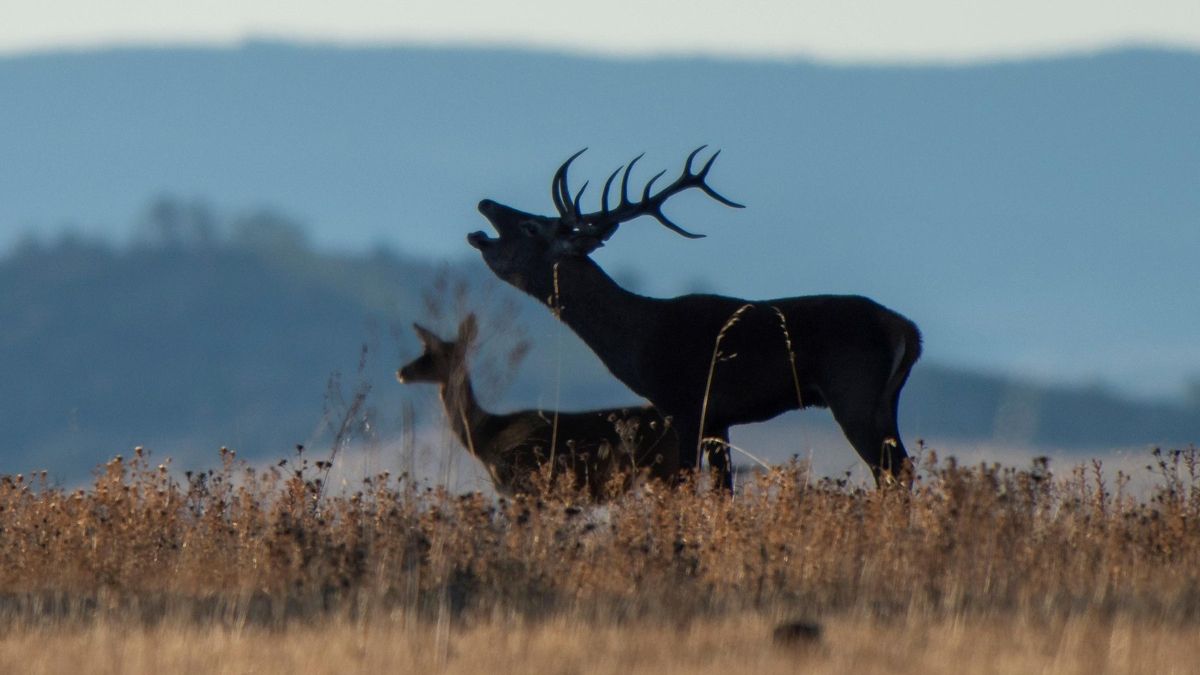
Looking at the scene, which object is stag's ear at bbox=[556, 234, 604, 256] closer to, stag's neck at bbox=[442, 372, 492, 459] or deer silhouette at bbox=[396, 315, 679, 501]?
deer silhouette at bbox=[396, 315, 679, 501]

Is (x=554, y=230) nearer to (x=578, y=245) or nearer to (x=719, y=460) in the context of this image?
(x=578, y=245)

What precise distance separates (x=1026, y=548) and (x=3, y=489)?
14.9 feet

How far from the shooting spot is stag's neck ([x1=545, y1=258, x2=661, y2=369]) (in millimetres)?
12289

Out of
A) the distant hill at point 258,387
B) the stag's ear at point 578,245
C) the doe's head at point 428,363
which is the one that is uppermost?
the distant hill at point 258,387

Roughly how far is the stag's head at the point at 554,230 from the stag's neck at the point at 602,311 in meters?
0.12

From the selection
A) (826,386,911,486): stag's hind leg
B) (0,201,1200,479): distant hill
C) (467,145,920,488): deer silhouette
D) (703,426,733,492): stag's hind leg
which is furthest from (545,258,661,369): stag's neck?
(0,201,1200,479): distant hill

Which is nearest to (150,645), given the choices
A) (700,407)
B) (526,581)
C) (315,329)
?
(526,581)

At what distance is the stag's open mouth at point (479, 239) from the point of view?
1290cm

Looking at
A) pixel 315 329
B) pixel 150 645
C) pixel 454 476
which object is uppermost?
pixel 315 329

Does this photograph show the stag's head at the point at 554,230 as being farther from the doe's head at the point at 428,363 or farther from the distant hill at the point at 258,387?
the distant hill at the point at 258,387

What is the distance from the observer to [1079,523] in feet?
29.1

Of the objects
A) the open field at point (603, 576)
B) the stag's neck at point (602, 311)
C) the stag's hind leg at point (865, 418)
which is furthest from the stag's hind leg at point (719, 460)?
the open field at point (603, 576)

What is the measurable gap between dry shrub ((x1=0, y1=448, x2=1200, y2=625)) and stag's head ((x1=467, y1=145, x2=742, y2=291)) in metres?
3.33

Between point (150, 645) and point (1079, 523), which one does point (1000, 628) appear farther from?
point (150, 645)
